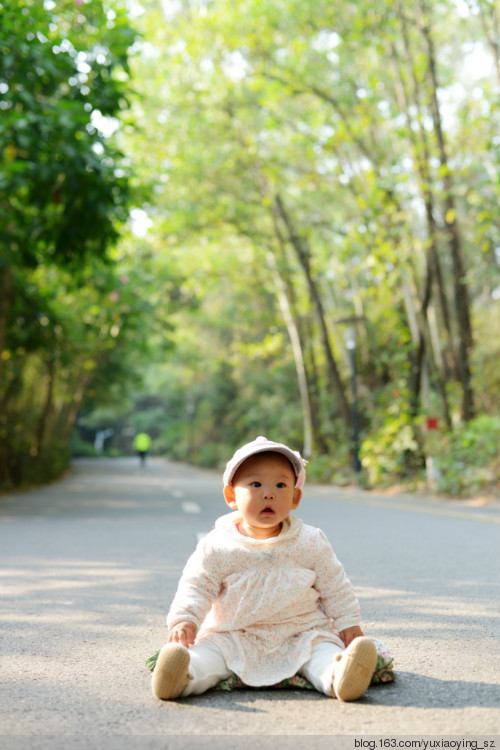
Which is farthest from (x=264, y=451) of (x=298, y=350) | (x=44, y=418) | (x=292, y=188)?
(x=292, y=188)

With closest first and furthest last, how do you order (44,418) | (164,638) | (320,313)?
(164,638), (320,313), (44,418)

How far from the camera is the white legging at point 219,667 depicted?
3.20m

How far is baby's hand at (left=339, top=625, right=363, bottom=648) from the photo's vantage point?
344 cm

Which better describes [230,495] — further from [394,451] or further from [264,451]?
[394,451]

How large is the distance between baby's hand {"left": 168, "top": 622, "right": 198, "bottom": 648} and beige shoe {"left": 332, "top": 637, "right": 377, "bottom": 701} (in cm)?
56

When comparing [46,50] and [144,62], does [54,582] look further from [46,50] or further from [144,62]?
[144,62]

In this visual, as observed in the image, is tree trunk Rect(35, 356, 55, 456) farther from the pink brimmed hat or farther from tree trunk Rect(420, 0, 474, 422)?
the pink brimmed hat

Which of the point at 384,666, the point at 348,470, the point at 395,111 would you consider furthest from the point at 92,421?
the point at 384,666

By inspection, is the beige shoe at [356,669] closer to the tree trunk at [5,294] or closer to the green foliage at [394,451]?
the tree trunk at [5,294]

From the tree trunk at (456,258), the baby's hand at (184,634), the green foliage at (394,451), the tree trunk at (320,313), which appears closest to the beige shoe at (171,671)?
the baby's hand at (184,634)

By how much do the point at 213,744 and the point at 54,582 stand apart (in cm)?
385

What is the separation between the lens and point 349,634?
3.45m

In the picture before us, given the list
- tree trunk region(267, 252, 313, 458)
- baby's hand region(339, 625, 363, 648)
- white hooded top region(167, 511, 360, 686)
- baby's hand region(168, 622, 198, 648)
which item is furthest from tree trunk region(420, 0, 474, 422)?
baby's hand region(168, 622, 198, 648)

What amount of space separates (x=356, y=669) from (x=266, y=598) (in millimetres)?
533
